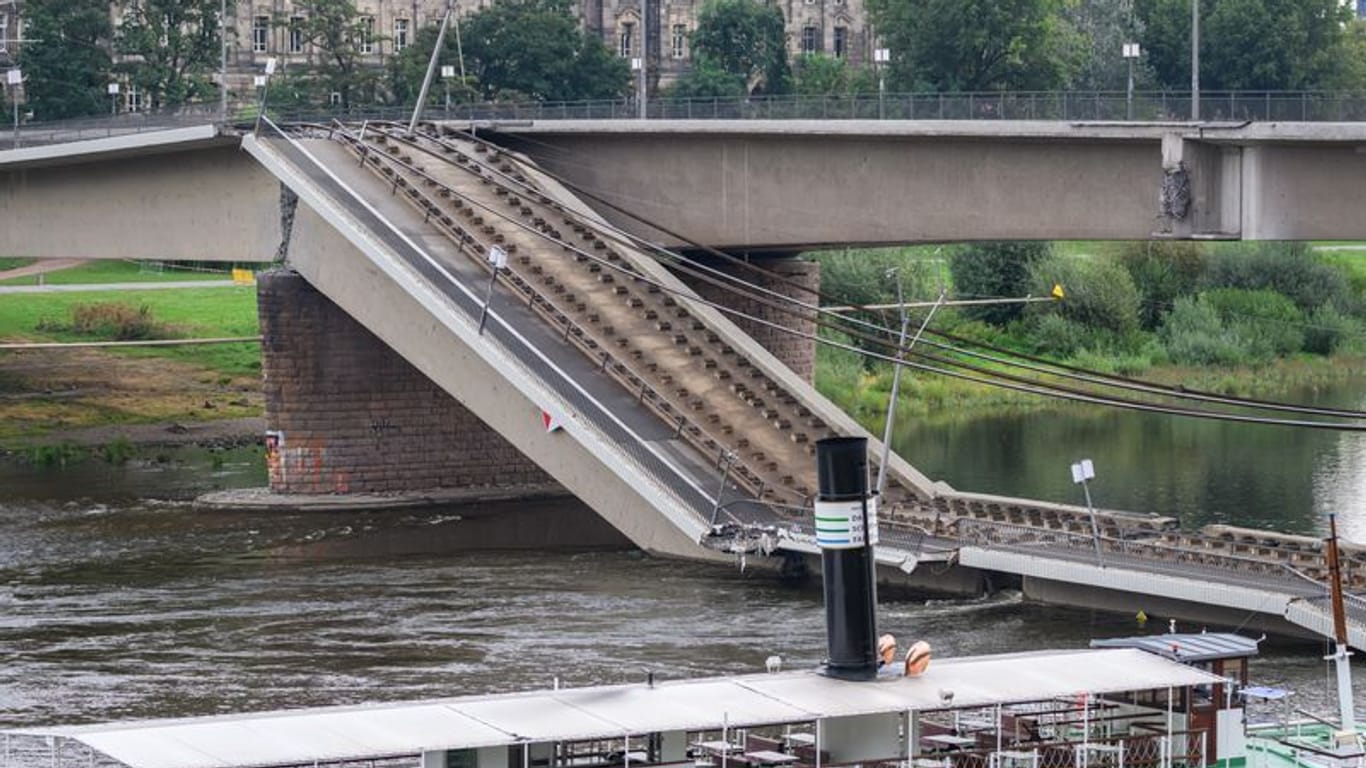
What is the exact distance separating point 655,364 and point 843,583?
31232mm

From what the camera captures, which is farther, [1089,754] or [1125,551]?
[1125,551]

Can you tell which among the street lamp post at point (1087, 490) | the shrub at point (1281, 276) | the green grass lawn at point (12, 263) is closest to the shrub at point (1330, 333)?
the shrub at point (1281, 276)

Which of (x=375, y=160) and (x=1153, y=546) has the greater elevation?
(x=375, y=160)

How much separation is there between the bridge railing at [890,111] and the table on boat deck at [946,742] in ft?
94.5

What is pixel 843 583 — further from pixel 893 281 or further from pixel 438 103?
pixel 438 103

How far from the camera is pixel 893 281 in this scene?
339 ft

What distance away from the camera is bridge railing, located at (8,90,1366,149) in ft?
201

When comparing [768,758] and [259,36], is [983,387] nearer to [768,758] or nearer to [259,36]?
[259,36]

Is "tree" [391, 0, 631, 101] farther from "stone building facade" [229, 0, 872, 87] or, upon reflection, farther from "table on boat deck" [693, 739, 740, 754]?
"table on boat deck" [693, 739, 740, 754]

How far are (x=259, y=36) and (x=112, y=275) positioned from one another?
28.2 meters

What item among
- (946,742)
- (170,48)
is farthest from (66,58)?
(946,742)

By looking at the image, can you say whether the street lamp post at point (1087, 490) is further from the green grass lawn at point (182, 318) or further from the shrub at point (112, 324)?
the shrub at point (112, 324)

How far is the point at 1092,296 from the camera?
351 feet

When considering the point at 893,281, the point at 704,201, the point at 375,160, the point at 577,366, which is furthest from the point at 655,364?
the point at 893,281
